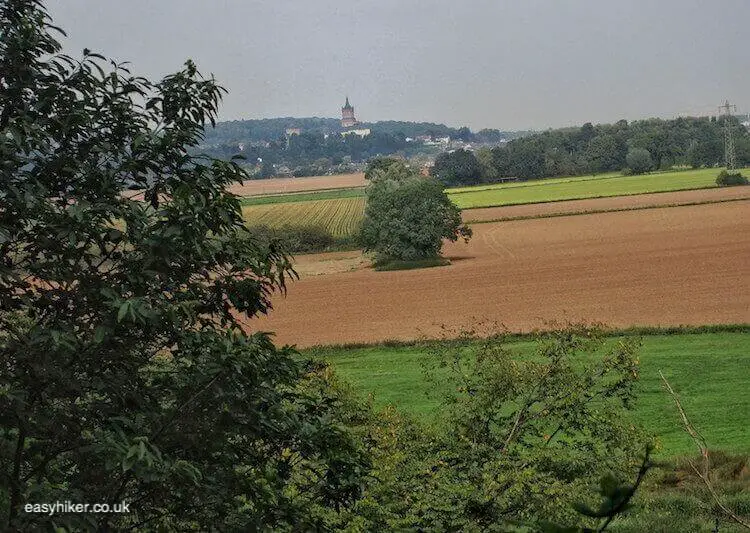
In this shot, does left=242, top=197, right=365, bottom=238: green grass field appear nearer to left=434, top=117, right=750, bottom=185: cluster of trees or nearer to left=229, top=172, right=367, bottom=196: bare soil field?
left=229, top=172, right=367, bottom=196: bare soil field

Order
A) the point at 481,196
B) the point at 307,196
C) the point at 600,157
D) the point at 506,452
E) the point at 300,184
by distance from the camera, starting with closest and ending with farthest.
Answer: the point at 506,452, the point at 481,196, the point at 307,196, the point at 600,157, the point at 300,184

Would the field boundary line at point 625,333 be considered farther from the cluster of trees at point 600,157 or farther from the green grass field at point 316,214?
the cluster of trees at point 600,157

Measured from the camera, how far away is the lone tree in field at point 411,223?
65188 mm

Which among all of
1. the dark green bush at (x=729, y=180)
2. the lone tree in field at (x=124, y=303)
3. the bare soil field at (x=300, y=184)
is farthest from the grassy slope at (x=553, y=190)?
the lone tree in field at (x=124, y=303)

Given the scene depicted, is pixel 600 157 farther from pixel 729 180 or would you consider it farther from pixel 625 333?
pixel 625 333

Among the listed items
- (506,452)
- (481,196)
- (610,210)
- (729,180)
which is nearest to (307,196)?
(481,196)

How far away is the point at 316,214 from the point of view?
10762cm

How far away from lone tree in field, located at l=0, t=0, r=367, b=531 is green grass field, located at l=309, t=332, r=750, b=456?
1199 centimetres

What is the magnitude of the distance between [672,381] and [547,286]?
2328 centimetres

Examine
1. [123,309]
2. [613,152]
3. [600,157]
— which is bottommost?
[600,157]

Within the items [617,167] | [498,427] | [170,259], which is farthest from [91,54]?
[617,167]

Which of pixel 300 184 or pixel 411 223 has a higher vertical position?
pixel 411 223

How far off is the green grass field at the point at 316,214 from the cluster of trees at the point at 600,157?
25.9 metres

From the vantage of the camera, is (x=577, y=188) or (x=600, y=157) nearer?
(x=577, y=188)
